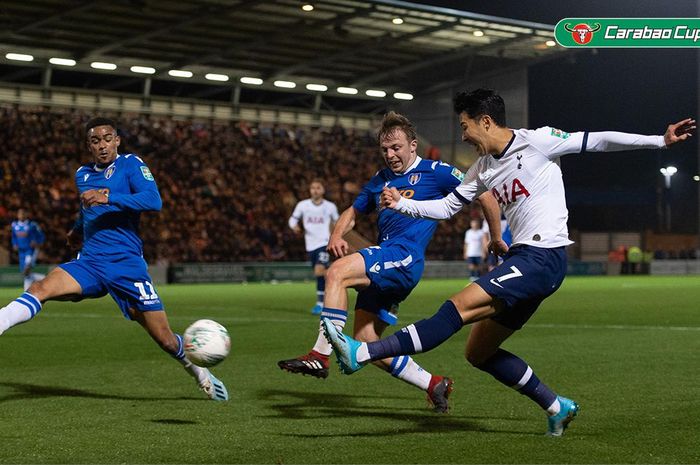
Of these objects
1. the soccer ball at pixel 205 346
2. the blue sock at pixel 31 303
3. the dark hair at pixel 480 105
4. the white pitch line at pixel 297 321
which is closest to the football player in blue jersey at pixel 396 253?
the soccer ball at pixel 205 346

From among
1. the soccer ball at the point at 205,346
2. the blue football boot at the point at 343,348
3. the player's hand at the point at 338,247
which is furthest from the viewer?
the player's hand at the point at 338,247

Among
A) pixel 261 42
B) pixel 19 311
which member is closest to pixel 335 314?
pixel 19 311

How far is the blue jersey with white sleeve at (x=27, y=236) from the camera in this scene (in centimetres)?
2941

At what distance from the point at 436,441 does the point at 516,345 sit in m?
6.55

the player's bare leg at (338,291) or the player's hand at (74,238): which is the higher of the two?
the player's hand at (74,238)

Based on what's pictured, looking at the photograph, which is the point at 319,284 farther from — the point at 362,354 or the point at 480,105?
the point at 362,354

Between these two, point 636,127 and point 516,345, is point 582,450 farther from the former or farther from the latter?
point 636,127

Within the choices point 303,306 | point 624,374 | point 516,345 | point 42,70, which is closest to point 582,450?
point 624,374

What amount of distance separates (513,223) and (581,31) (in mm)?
38482

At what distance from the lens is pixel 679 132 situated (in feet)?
20.3

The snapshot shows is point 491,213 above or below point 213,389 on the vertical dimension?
above

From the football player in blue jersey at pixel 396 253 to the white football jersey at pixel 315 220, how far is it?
44.3 feet

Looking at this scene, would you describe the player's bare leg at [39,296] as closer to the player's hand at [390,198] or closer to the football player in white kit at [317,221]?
the player's hand at [390,198]

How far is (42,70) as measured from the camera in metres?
42.2
